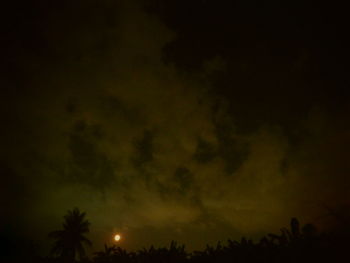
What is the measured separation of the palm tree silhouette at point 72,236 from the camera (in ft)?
165

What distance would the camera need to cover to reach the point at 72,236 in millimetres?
50969

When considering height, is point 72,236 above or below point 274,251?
above

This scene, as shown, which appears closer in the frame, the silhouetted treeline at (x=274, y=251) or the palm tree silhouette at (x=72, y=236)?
the silhouetted treeline at (x=274, y=251)

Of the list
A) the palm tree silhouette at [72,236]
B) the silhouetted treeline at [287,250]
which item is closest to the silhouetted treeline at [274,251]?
the silhouetted treeline at [287,250]

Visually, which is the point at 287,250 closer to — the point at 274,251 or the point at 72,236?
the point at 274,251

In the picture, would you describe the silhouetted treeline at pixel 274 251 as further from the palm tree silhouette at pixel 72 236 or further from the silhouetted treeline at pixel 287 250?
the palm tree silhouette at pixel 72 236

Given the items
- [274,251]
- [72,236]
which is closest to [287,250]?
[274,251]

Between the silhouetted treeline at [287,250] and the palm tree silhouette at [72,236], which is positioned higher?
the palm tree silhouette at [72,236]

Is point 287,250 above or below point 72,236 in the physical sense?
below

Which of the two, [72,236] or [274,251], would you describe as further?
[72,236]

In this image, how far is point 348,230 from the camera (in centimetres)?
1075

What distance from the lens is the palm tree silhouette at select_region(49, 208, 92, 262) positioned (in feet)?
165

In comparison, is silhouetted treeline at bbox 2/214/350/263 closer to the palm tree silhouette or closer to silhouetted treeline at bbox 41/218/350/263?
silhouetted treeline at bbox 41/218/350/263

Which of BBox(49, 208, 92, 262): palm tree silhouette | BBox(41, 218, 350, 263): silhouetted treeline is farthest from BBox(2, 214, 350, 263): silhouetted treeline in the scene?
BBox(49, 208, 92, 262): palm tree silhouette
